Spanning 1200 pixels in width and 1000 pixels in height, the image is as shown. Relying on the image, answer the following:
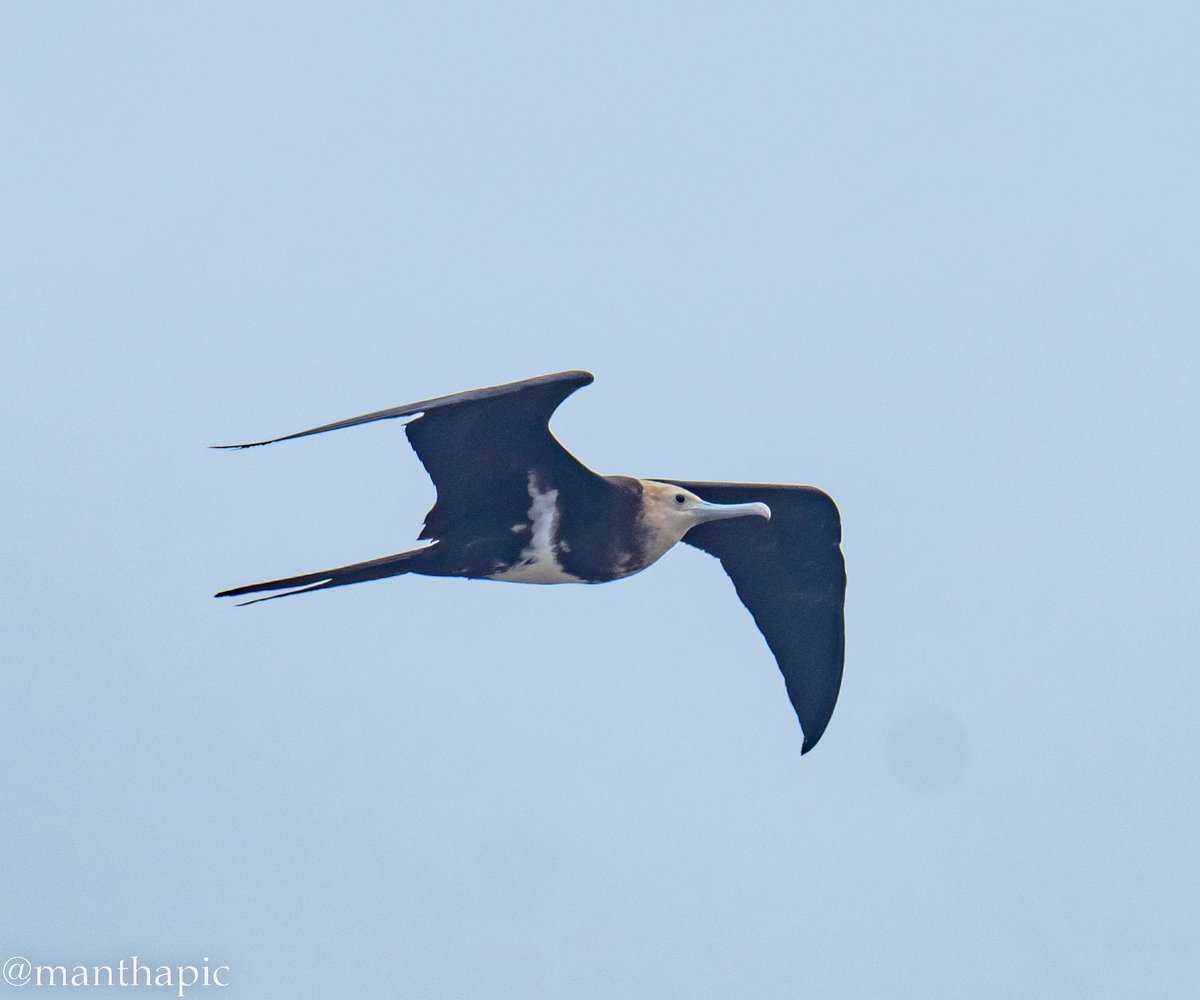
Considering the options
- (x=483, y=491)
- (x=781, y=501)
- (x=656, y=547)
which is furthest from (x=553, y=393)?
(x=781, y=501)

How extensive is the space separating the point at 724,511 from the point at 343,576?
5.84 feet

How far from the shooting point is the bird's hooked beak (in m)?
7.36

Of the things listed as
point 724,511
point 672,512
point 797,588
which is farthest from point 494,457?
point 797,588

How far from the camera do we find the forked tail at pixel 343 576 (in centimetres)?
628

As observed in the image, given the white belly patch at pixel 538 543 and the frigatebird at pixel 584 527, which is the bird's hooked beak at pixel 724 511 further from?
the white belly patch at pixel 538 543

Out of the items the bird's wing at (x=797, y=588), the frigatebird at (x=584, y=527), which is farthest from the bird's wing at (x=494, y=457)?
the bird's wing at (x=797, y=588)

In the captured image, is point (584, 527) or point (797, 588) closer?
point (584, 527)

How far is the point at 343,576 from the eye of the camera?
6430 mm

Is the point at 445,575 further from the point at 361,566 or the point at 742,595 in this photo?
the point at 742,595

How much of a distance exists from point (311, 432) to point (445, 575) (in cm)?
169

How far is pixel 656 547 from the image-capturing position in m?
7.23

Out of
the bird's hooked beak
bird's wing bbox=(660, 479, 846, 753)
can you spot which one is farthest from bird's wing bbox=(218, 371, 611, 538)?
bird's wing bbox=(660, 479, 846, 753)

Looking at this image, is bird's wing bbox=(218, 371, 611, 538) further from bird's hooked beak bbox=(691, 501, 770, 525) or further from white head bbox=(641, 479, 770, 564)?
bird's hooked beak bbox=(691, 501, 770, 525)

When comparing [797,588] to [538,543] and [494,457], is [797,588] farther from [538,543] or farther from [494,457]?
[494,457]
